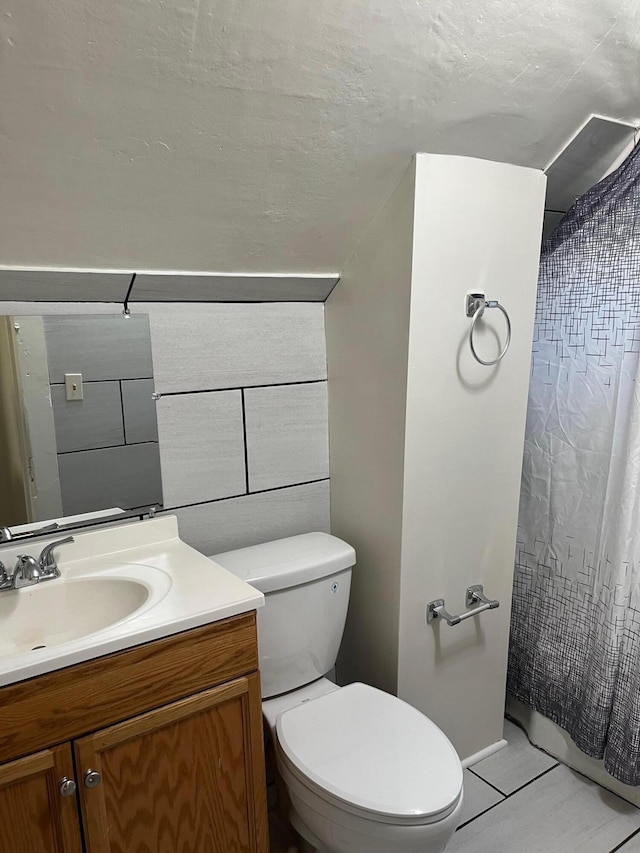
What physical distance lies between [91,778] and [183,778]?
20 cm

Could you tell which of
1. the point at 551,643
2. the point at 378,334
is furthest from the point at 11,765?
the point at 551,643

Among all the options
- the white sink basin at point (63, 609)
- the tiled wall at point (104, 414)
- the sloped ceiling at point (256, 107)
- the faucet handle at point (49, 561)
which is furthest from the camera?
the tiled wall at point (104, 414)

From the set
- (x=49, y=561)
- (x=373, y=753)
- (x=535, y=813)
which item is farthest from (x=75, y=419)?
(x=535, y=813)

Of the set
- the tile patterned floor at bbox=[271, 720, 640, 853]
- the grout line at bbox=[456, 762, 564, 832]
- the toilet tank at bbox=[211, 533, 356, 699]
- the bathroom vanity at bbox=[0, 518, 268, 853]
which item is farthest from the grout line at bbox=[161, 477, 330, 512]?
the grout line at bbox=[456, 762, 564, 832]

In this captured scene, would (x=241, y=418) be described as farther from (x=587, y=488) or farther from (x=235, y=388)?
(x=587, y=488)

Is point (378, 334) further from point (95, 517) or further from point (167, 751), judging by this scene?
point (167, 751)

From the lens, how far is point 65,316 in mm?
1524

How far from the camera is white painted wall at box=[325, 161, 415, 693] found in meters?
1.62

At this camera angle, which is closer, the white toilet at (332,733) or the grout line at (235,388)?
the white toilet at (332,733)

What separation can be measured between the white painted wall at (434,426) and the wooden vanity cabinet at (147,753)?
0.58 m

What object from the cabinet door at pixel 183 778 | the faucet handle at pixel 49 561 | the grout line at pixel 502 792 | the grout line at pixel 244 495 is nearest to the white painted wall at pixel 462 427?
the grout line at pixel 502 792

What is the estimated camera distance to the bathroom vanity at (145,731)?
43.0 inches

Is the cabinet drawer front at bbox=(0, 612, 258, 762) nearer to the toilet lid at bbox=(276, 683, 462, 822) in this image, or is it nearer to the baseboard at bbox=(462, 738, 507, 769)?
the toilet lid at bbox=(276, 683, 462, 822)

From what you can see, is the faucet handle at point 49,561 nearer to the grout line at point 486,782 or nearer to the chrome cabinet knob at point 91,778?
the chrome cabinet knob at point 91,778
